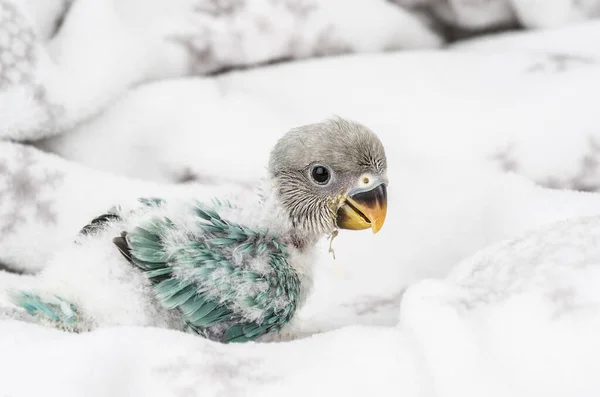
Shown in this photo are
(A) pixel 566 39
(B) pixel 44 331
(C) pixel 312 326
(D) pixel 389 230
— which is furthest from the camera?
(A) pixel 566 39

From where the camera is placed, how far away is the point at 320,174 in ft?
2.06

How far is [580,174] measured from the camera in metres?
0.89

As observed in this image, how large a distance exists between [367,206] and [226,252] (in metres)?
0.17

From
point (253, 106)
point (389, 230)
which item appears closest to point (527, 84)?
point (389, 230)

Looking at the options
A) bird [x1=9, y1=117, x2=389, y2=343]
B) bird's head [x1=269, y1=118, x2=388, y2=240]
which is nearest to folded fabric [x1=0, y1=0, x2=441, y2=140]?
bird [x1=9, y1=117, x2=389, y2=343]

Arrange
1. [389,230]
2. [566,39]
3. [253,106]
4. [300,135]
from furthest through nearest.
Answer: [566,39] → [253,106] → [389,230] → [300,135]

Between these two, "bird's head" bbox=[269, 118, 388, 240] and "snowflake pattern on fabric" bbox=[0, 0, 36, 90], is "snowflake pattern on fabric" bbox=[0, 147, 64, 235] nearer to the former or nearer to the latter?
"snowflake pattern on fabric" bbox=[0, 0, 36, 90]

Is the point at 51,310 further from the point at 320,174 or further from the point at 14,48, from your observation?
the point at 14,48

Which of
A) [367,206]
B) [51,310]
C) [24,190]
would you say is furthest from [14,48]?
[367,206]

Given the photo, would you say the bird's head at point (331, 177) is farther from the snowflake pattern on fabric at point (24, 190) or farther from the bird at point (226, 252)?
the snowflake pattern on fabric at point (24, 190)

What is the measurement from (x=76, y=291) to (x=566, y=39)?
101 centimetres

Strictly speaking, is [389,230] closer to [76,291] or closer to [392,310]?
[392,310]

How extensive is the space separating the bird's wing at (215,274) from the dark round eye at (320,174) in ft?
0.31

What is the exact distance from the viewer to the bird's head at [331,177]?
2.02 ft
